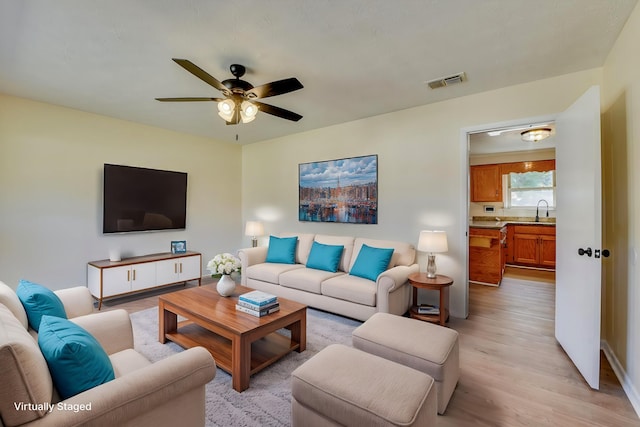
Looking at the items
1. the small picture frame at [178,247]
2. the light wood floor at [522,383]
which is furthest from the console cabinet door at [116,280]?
the light wood floor at [522,383]

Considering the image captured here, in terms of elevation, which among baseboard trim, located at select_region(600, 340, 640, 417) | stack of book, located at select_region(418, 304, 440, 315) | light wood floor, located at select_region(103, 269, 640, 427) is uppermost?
stack of book, located at select_region(418, 304, 440, 315)

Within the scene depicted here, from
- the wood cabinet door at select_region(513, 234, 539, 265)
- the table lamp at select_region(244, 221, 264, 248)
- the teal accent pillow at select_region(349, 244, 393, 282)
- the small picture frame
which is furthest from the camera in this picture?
the wood cabinet door at select_region(513, 234, 539, 265)

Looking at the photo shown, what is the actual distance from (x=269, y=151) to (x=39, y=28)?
3.49m

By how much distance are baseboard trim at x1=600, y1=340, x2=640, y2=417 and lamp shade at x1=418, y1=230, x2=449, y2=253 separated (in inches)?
59.2

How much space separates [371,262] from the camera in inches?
133

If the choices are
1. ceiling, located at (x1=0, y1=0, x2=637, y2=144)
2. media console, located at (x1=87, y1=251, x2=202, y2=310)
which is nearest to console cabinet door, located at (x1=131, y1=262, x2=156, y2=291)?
media console, located at (x1=87, y1=251, x2=202, y2=310)

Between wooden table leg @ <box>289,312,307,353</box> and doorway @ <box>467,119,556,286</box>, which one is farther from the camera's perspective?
doorway @ <box>467,119,556,286</box>

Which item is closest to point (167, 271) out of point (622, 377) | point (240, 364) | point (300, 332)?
point (300, 332)

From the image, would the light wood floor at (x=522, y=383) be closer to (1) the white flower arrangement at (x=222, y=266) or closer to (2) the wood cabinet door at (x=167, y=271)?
(1) the white flower arrangement at (x=222, y=266)

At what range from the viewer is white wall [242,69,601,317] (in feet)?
9.69

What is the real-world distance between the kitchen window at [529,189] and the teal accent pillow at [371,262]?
501 centimetres

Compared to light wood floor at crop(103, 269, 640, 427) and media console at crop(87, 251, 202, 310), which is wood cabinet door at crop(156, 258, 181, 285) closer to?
media console at crop(87, 251, 202, 310)

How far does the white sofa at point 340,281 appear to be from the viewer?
9.89ft

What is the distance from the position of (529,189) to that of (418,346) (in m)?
6.51
